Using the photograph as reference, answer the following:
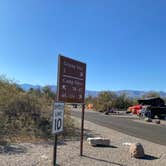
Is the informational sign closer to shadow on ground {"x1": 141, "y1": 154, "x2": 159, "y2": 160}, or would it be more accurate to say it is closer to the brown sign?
the brown sign

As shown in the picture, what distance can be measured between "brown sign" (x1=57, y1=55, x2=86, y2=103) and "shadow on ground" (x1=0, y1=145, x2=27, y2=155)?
2.43 meters

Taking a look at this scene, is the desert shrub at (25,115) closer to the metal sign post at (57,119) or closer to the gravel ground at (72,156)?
the gravel ground at (72,156)

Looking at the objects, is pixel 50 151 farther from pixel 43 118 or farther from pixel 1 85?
pixel 1 85

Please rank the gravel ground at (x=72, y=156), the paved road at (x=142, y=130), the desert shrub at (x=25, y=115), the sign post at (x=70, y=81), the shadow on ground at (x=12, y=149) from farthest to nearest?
the paved road at (x=142, y=130)
the desert shrub at (x=25, y=115)
the shadow on ground at (x=12, y=149)
the sign post at (x=70, y=81)
the gravel ground at (x=72, y=156)

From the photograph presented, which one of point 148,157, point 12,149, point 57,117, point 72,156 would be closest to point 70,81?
point 57,117

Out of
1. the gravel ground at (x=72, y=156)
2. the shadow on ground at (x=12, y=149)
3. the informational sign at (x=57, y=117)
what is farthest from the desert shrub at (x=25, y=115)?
the informational sign at (x=57, y=117)

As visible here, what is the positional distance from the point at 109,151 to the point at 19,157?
3441mm

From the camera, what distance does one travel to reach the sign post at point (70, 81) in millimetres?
10352

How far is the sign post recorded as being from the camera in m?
10.4

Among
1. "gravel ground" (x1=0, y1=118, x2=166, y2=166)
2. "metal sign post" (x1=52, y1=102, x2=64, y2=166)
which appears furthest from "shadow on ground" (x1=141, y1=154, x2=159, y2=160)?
"metal sign post" (x1=52, y1=102, x2=64, y2=166)

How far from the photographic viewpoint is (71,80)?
11.1m

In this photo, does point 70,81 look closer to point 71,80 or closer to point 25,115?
point 71,80

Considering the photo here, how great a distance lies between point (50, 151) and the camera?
11961 millimetres

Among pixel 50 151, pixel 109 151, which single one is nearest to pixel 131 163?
pixel 109 151
